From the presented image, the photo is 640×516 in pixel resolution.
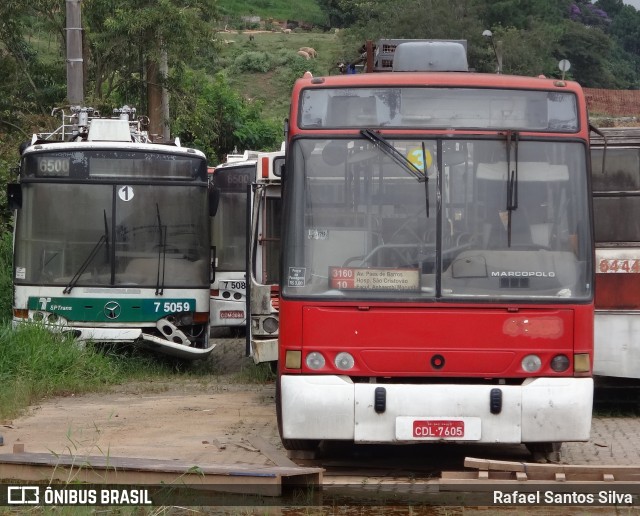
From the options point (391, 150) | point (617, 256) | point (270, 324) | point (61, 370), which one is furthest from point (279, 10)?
point (391, 150)

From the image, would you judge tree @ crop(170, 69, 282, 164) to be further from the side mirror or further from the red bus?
the red bus

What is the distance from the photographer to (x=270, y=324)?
41.6ft

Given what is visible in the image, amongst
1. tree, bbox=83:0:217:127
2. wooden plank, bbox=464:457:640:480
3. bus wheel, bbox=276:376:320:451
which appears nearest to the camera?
wooden plank, bbox=464:457:640:480

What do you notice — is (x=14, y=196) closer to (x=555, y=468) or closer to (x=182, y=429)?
(x=182, y=429)

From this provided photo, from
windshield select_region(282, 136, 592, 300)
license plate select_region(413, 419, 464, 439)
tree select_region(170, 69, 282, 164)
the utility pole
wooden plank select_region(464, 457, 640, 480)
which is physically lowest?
wooden plank select_region(464, 457, 640, 480)

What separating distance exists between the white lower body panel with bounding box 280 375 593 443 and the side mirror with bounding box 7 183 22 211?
7401 mm

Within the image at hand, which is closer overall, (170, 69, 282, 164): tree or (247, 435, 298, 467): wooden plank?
(247, 435, 298, 467): wooden plank

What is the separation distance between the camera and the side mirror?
46.6 feet

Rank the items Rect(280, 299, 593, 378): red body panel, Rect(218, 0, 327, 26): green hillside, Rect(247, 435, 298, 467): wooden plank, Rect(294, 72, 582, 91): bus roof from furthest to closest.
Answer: Rect(218, 0, 327, 26): green hillside, Rect(247, 435, 298, 467): wooden plank, Rect(294, 72, 582, 91): bus roof, Rect(280, 299, 593, 378): red body panel

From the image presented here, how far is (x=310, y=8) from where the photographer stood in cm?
9881

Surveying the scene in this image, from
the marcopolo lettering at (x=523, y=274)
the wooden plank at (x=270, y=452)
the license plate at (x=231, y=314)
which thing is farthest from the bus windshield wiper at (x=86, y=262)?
the marcopolo lettering at (x=523, y=274)

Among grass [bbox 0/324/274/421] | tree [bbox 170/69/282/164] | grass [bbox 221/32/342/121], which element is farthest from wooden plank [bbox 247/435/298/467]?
grass [bbox 221/32/342/121]

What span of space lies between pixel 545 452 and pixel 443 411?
1259 millimetres

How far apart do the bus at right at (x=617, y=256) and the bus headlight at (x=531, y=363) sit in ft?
10.9
